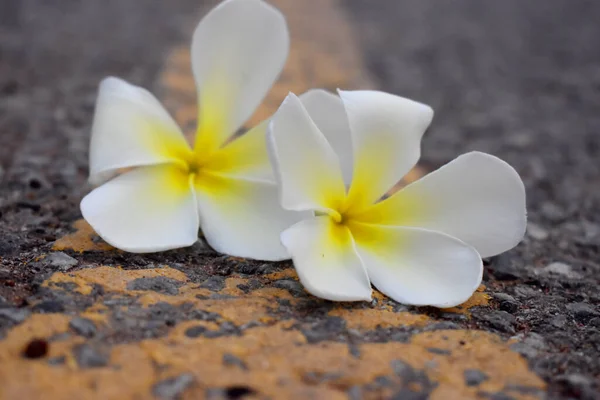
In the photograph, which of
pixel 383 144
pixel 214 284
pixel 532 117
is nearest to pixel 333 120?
pixel 383 144

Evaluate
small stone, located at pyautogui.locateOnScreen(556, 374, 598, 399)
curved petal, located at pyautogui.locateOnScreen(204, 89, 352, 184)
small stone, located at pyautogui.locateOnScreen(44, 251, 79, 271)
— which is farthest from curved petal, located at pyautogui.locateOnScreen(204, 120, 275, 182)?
small stone, located at pyautogui.locateOnScreen(556, 374, 598, 399)

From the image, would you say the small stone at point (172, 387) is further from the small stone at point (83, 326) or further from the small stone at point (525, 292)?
the small stone at point (525, 292)

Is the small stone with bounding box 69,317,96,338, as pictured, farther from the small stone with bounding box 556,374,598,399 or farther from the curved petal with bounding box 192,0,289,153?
the small stone with bounding box 556,374,598,399

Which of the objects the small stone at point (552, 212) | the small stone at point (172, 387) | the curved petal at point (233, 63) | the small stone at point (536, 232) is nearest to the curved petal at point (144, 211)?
the curved petal at point (233, 63)

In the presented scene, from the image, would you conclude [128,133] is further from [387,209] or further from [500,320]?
[500,320]

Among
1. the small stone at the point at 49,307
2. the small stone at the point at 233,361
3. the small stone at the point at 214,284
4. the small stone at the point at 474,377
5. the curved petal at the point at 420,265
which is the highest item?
the curved petal at the point at 420,265

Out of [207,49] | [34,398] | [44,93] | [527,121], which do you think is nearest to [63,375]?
[34,398]

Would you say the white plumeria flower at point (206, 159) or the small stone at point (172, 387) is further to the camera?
the white plumeria flower at point (206, 159)
